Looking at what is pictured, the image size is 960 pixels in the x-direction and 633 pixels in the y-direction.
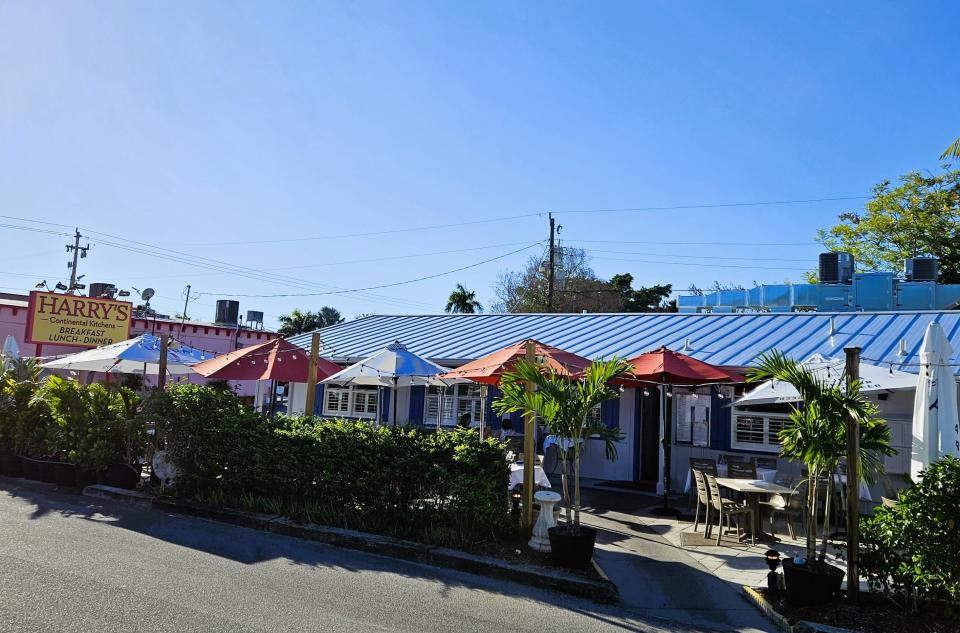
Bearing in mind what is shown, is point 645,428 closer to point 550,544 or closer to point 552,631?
point 550,544

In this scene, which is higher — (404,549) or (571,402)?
(571,402)

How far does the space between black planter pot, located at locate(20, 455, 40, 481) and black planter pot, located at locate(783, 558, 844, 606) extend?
1177 cm

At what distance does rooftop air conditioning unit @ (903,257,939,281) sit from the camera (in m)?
21.1

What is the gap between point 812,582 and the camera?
591 cm

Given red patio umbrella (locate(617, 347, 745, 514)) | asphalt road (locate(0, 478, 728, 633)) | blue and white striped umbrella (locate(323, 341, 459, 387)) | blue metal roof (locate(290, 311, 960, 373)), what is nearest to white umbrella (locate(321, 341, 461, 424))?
blue and white striped umbrella (locate(323, 341, 459, 387))

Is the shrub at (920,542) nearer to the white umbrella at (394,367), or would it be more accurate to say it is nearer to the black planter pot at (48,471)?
the white umbrella at (394,367)

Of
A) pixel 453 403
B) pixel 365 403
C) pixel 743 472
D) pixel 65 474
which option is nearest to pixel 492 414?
pixel 453 403

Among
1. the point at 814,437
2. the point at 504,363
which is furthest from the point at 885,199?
the point at 814,437

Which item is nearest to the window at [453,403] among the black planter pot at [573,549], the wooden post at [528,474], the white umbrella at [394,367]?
the white umbrella at [394,367]

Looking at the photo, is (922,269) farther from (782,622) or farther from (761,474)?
(782,622)

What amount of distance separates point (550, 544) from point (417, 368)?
17.9 ft

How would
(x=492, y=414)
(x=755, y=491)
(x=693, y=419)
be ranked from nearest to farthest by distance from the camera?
(x=755, y=491), (x=693, y=419), (x=492, y=414)

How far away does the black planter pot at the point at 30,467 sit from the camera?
460 inches

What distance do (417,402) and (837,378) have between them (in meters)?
10.4
